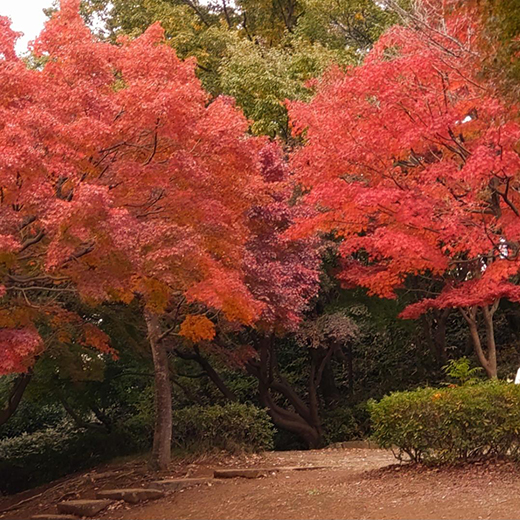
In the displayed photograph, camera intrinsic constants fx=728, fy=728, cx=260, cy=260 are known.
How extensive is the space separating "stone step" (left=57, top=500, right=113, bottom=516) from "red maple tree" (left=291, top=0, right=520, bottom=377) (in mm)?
6031

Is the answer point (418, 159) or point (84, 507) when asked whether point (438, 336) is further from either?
point (84, 507)

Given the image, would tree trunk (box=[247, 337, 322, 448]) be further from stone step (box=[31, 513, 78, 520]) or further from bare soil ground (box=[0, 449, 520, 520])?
stone step (box=[31, 513, 78, 520])

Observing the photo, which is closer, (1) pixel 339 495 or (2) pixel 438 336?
(1) pixel 339 495

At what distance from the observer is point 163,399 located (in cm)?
1186

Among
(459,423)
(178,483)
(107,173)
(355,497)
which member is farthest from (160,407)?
(459,423)

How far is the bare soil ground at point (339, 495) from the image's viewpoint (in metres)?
6.91

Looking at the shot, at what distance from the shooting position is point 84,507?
30.1 ft

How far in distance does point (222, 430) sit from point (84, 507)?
11.0ft

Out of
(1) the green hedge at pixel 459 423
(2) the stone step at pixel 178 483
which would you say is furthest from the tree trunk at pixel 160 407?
(1) the green hedge at pixel 459 423

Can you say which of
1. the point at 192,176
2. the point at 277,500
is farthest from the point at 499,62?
the point at 277,500

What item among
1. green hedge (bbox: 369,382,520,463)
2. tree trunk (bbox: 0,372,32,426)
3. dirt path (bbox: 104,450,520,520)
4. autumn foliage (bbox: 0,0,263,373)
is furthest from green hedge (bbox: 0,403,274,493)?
autumn foliage (bbox: 0,0,263,373)

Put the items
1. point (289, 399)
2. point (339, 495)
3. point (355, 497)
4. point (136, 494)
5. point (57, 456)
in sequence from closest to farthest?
point (355, 497), point (339, 495), point (136, 494), point (289, 399), point (57, 456)

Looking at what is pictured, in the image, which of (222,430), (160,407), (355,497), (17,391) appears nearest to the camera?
(355,497)

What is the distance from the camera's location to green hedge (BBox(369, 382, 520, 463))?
812cm
